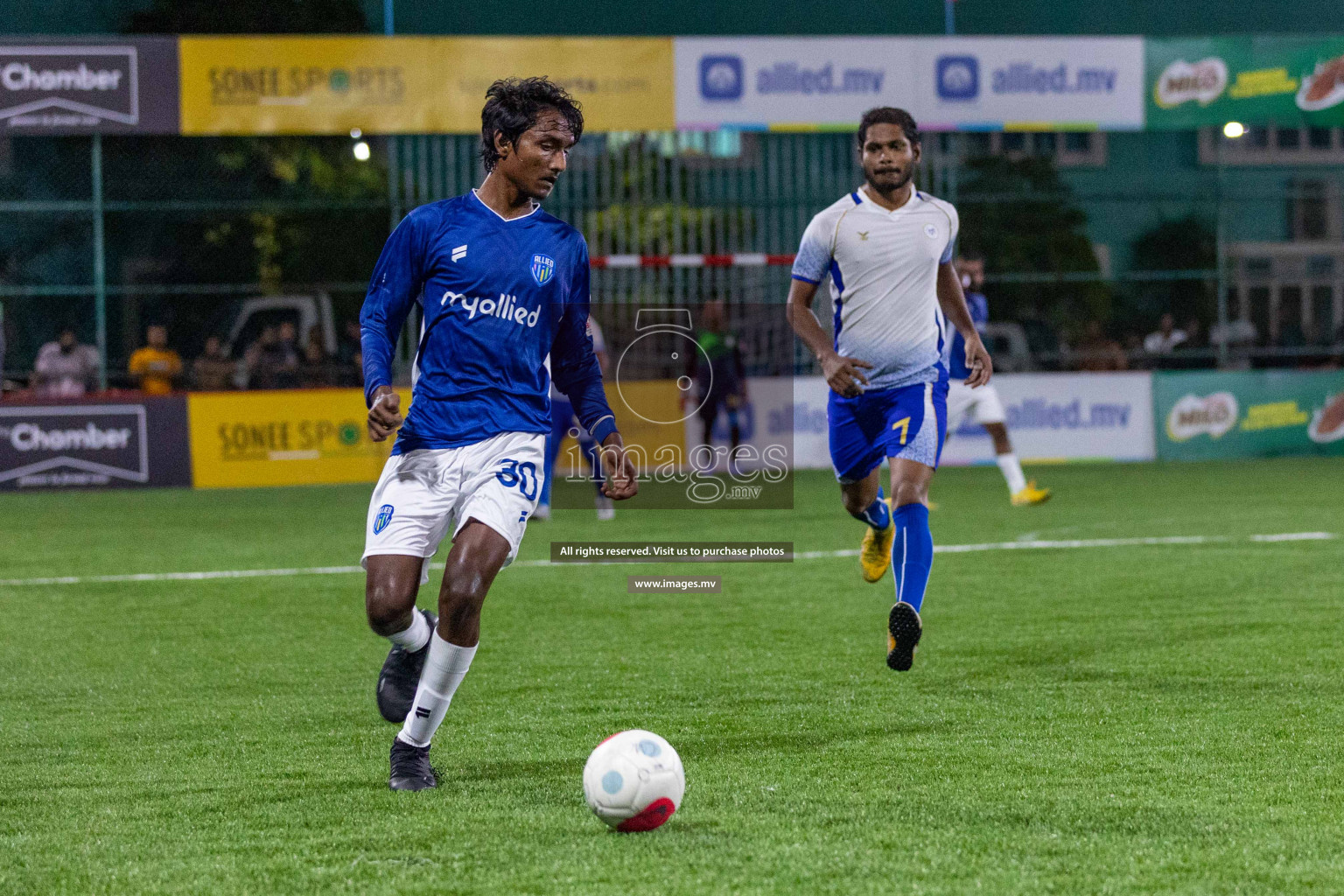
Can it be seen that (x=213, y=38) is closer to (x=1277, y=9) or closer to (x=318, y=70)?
(x=318, y=70)

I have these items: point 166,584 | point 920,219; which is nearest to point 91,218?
point 166,584

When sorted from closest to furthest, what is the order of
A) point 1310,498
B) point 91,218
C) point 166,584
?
point 166,584 < point 1310,498 < point 91,218

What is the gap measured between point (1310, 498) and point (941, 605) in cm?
766

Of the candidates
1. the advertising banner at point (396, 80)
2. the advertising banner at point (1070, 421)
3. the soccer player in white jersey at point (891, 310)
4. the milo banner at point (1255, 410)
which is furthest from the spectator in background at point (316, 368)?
the soccer player in white jersey at point (891, 310)

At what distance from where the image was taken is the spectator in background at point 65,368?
63.3 ft

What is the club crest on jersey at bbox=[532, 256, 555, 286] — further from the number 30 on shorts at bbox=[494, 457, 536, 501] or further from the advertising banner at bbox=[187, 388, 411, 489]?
the advertising banner at bbox=[187, 388, 411, 489]

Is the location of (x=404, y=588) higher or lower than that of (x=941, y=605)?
higher

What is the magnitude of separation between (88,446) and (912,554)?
A: 14.4 metres

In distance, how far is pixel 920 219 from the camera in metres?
7.23

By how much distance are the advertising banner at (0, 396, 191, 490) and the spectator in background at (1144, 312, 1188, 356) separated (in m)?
13.0

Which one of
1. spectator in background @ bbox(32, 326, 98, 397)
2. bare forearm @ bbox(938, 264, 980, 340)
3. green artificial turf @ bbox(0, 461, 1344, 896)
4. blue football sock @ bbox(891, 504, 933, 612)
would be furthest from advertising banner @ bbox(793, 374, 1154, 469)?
blue football sock @ bbox(891, 504, 933, 612)

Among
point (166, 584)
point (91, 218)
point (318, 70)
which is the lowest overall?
point (166, 584)

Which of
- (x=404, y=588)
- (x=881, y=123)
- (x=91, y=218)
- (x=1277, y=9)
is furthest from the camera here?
(x=1277, y=9)

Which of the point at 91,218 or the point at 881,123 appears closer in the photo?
the point at 881,123
